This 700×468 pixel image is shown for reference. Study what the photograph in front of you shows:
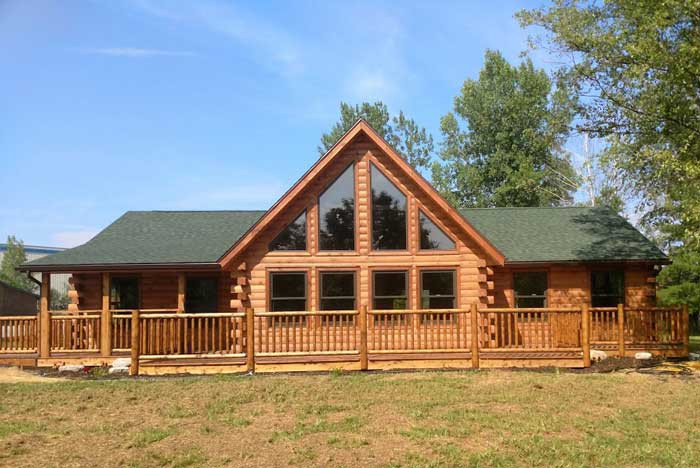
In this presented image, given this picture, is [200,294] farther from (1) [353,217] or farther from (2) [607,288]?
(2) [607,288]

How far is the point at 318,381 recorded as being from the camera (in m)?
13.5

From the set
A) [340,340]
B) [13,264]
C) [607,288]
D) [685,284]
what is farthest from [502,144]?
[13,264]

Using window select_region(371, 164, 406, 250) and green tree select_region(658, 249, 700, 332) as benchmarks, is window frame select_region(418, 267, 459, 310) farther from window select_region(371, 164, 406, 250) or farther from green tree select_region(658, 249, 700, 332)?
green tree select_region(658, 249, 700, 332)

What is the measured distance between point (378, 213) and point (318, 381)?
19.9 feet

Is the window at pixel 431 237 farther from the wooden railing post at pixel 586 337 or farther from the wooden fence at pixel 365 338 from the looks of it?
the wooden railing post at pixel 586 337

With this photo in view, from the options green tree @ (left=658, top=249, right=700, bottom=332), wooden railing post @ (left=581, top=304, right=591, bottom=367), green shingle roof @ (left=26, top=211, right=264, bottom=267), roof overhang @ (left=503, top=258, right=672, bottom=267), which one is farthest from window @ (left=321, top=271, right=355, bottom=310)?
green tree @ (left=658, top=249, right=700, bottom=332)

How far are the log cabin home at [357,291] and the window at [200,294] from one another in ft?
0.13

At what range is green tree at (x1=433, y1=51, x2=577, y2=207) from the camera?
42562 mm

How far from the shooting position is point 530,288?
63.7ft

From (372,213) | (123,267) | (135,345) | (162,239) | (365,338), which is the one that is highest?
(372,213)

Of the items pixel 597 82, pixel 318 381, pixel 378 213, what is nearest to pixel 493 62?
pixel 597 82

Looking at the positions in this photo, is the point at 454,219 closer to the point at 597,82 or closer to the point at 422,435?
the point at 597,82

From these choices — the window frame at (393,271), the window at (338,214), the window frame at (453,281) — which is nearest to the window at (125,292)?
the window at (338,214)

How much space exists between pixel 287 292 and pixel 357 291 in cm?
203
